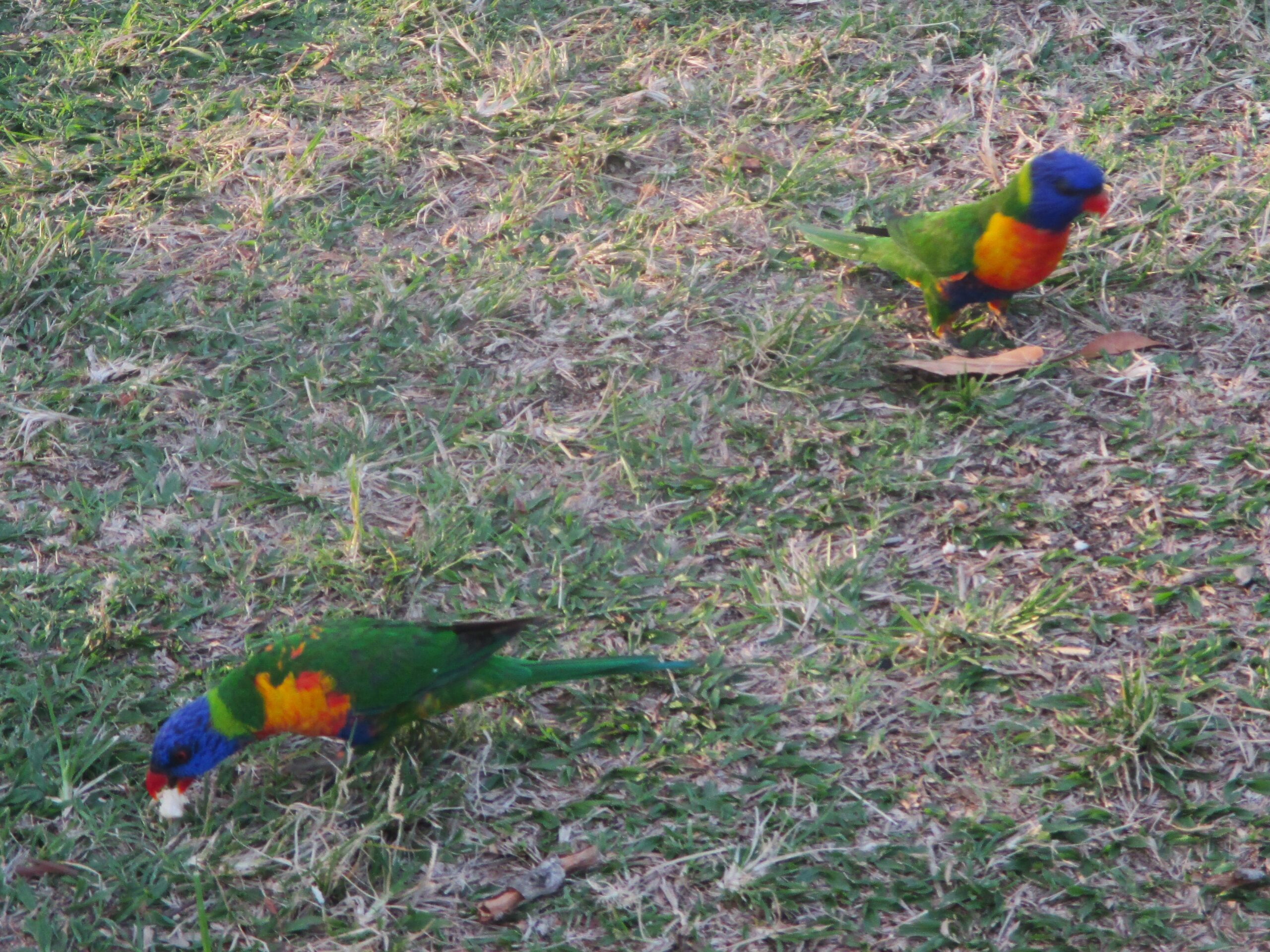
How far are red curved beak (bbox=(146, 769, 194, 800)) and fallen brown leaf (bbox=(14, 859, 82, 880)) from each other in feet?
0.72

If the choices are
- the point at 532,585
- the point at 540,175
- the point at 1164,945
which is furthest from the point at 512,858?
the point at 540,175

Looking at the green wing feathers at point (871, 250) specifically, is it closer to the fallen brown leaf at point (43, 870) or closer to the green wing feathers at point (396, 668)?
the green wing feathers at point (396, 668)

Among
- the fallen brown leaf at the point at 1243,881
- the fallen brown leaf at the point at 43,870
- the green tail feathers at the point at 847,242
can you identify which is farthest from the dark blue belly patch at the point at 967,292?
the fallen brown leaf at the point at 43,870

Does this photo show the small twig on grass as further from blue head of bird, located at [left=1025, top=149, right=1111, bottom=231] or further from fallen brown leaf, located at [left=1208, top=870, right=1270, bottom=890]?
blue head of bird, located at [left=1025, top=149, right=1111, bottom=231]

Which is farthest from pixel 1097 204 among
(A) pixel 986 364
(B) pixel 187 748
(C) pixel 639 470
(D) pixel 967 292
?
(B) pixel 187 748

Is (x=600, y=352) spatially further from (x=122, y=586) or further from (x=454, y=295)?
(x=122, y=586)

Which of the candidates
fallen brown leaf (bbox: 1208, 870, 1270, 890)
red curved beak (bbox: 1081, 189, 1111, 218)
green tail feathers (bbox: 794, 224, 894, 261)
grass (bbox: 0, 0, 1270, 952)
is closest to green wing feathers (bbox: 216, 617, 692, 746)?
grass (bbox: 0, 0, 1270, 952)

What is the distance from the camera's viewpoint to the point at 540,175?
4.09 meters

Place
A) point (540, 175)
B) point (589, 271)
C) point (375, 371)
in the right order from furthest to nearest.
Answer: point (540, 175), point (589, 271), point (375, 371)

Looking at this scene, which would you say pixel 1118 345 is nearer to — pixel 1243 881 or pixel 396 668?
pixel 1243 881

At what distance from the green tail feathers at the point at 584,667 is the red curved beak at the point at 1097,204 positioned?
185 cm

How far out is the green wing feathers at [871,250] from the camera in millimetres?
3391

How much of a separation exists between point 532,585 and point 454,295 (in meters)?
1.19

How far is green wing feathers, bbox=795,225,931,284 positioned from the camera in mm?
3391
